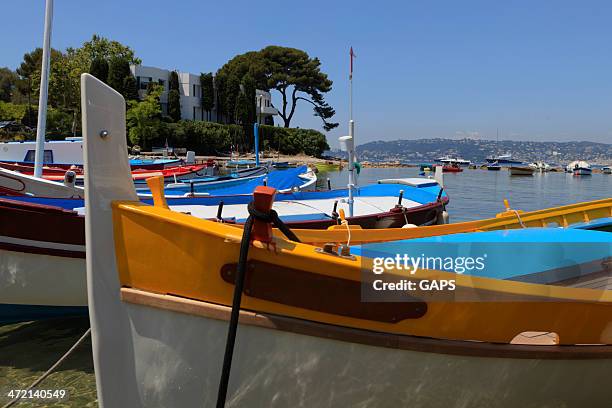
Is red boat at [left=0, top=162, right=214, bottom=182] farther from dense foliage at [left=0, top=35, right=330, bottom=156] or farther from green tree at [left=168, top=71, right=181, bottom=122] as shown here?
green tree at [left=168, top=71, right=181, bottom=122]

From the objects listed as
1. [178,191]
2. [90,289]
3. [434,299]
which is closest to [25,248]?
[90,289]

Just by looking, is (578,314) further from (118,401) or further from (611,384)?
(118,401)

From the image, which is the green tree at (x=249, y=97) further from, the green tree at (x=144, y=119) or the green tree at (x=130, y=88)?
the green tree at (x=130, y=88)

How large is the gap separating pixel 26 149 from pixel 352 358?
24537 millimetres

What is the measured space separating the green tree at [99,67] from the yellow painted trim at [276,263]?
6080cm

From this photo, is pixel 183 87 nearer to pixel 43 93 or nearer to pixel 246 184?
pixel 246 184

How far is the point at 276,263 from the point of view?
271 centimetres

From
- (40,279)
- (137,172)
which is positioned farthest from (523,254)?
(137,172)

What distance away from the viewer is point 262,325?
2.79m

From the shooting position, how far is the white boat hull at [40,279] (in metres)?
5.92

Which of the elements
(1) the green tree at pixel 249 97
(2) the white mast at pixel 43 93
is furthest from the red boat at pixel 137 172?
(1) the green tree at pixel 249 97

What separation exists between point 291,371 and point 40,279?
4655mm

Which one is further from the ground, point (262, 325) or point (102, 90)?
point (102, 90)

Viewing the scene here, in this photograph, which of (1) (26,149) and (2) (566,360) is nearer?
(2) (566,360)
